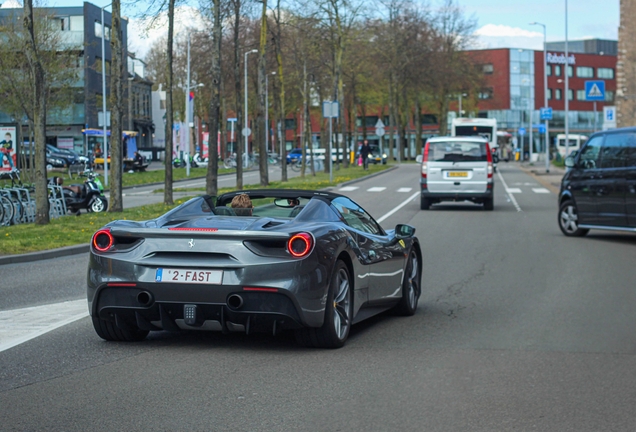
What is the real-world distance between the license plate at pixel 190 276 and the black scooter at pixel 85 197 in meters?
20.5

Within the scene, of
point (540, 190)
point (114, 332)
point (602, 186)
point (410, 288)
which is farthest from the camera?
point (540, 190)

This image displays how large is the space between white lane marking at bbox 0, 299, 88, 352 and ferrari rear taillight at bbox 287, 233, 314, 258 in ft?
7.81

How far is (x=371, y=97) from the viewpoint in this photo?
79.4 meters

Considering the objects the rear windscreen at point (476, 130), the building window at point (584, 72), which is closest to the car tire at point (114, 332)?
the rear windscreen at point (476, 130)

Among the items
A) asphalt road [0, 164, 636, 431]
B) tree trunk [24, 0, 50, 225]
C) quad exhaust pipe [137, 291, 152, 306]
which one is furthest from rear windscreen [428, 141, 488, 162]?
quad exhaust pipe [137, 291, 152, 306]

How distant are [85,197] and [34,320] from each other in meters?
19.0

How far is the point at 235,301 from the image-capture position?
698cm

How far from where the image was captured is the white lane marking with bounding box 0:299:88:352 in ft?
26.7

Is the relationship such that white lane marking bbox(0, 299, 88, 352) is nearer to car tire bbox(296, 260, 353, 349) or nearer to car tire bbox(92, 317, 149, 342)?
car tire bbox(92, 317, 149, 342)

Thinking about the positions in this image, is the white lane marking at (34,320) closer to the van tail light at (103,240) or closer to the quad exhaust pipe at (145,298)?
the van tail light at (103,240)

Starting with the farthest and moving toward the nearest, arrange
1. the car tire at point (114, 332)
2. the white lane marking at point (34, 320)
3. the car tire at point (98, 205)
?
the car tire at point (98, 205)
the white lane marking at point (34, 320)
the car tire at point (114, 332)

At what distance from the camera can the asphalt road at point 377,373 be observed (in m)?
5.43

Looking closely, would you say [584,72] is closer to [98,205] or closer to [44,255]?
[98,205]

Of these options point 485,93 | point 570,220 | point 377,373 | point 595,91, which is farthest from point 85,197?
point 485,93
